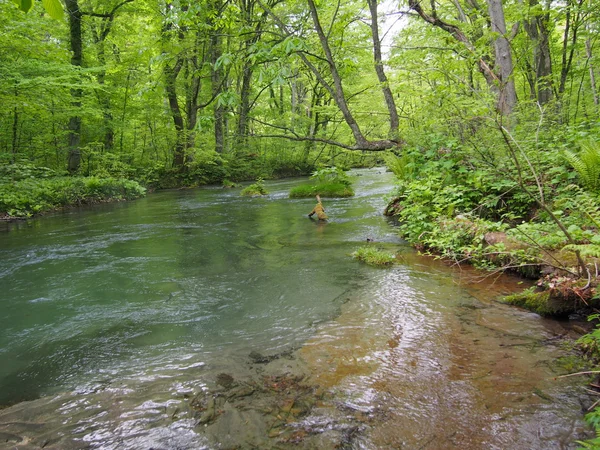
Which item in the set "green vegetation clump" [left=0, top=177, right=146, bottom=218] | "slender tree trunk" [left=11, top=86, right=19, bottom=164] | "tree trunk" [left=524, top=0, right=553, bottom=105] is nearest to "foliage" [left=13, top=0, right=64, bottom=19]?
"tree trunk" [left=524, top=0, right=553, bottom=105]

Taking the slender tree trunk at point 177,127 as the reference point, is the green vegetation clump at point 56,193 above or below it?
below

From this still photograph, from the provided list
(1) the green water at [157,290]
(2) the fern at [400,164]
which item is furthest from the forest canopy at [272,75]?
(1) the green water at [157,290]

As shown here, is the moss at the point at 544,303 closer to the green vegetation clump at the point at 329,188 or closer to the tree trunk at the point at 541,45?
the tree trunk at the point at 541,45

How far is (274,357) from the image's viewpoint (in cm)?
313

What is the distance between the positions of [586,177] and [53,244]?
9.39 m

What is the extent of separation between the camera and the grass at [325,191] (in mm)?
13344

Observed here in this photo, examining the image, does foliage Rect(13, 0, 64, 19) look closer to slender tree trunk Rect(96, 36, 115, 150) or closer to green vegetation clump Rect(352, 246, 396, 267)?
green vegetation clump Rect(352, 246, 396, 267)

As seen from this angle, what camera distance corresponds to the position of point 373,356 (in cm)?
305

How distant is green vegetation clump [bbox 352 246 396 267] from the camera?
5.57 m

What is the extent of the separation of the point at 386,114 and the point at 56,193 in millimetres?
11279

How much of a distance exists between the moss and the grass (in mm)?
9604

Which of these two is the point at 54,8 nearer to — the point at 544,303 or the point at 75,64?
the point at 544,303

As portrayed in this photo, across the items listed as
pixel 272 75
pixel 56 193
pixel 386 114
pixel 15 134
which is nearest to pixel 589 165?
pixel 272 75

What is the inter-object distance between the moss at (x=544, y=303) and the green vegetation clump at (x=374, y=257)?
191cm
